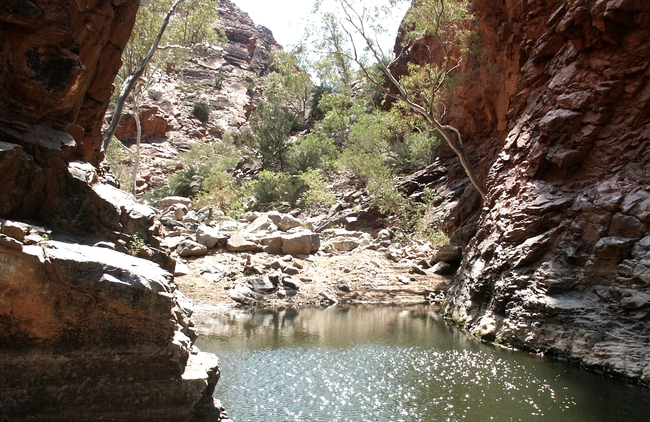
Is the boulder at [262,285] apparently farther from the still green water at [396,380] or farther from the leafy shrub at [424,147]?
the leafy shrub at [424,147]

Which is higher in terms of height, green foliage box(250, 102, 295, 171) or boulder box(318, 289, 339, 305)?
green foliage box(250, 102, 295, 171)

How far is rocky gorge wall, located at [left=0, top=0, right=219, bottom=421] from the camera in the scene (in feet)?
15.1

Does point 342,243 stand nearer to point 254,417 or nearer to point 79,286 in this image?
point 254,417

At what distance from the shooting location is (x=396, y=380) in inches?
310

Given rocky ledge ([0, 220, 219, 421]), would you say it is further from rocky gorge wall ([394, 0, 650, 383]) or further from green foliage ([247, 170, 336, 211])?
green foliage ([247, 170, 336, 211])

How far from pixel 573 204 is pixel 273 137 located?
2289 centimetres

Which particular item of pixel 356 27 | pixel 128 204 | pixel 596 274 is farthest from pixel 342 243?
pixel 128 204

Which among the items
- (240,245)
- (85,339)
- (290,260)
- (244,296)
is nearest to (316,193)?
(290,260)

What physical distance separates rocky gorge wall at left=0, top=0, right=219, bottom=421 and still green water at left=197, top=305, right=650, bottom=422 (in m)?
1.69

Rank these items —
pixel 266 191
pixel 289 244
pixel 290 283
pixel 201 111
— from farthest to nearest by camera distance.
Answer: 1. pixel 201 111
2. pixel 266 191
3. pixel 289 244
4. pixel 290 283

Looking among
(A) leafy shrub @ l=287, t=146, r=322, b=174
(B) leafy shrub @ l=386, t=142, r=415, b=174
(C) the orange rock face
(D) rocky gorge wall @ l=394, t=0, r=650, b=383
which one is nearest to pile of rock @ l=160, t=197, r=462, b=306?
(D) rocky gorge wall @ l=394, t=0, r=650, b=383

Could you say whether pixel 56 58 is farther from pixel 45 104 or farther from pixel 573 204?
A: pixel 573 204

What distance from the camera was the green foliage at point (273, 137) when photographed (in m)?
Result: 30.8

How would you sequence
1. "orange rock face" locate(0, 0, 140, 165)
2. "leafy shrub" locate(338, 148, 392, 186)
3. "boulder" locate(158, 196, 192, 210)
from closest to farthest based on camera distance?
"orange rock face" locate(0, 0, 140, 165) < "boulder" locate(158, 196, 192, 210) < "leafy shrub" locate(338, 148, 392, 186)
